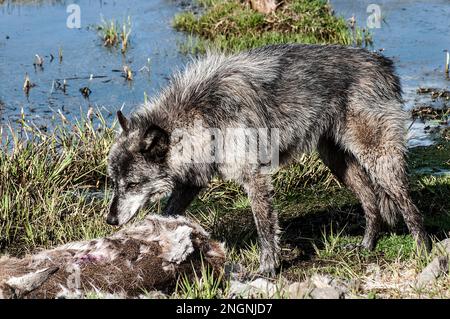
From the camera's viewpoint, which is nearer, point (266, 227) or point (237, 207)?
point (266, 227)

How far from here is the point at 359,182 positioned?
24.5 feet

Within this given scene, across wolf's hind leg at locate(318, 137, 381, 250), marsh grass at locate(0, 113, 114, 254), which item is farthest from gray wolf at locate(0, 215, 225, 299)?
wolf's hind leg at locate(318, 137, 381, 250)

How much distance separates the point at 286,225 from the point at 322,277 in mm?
2667

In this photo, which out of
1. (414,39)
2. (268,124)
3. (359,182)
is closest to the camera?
(268,124)

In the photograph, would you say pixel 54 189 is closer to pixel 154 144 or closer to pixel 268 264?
pixel 154 144

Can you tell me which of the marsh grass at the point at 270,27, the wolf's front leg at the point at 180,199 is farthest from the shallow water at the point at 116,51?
the wolf's front leg at the point at 180,199

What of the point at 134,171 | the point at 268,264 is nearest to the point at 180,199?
the point at 134,171

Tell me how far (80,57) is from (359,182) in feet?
23.1

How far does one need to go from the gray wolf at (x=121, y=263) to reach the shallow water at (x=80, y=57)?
457cm

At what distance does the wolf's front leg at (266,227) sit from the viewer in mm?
6723

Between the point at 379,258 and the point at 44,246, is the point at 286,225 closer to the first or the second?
the point at 379,258

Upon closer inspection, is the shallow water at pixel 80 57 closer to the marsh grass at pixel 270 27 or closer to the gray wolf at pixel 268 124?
the marsh grass at pixel 270 27

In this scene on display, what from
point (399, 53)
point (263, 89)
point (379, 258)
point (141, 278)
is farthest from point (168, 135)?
point (399, 53)

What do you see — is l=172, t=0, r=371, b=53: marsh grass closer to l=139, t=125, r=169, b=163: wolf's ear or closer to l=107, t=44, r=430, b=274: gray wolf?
l=107, t=44, r=430, b=274: gray wolf
